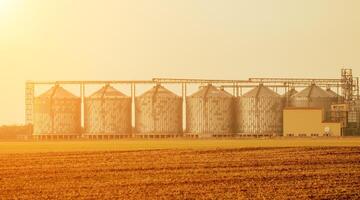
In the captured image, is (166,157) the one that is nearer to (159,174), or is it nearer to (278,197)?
(159,174)

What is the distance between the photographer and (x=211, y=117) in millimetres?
92562

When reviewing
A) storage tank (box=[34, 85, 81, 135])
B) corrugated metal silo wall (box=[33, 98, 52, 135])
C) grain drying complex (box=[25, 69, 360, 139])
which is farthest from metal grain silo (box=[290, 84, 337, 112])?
corrugated metal silo wall (box=[33, 98, 52, 135])

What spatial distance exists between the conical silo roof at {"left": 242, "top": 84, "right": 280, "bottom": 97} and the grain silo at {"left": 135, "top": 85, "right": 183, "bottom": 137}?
28.5ft

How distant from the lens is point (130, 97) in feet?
312

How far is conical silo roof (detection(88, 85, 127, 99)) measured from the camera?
310 ft

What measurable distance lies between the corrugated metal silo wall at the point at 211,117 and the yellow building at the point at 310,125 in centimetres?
769

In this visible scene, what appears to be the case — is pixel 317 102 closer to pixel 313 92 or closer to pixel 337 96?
pixel 313 92

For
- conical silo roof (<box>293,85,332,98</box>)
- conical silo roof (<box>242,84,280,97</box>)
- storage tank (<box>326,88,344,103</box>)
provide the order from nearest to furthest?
conical silo roof (<box>242,84,280,97</box>)
conical silo roof (<box>293,85,332,98</box>)
storage tank (<box>326,88,344,103</box>)

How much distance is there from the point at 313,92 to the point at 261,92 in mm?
6495

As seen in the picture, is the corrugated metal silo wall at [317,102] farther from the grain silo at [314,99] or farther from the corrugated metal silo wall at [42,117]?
the corrugated metal silo wall at [42,117]

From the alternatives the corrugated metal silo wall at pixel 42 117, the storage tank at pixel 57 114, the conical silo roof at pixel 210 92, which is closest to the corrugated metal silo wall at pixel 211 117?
the conical silo roof at pixel 210 92

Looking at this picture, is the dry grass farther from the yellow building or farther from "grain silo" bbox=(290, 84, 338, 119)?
"grain silo" bbox=(290, 84, 338, 119)

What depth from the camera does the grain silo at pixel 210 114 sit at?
9238 centimetres

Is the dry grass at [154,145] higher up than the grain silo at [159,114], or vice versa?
the grain silo at [159,114]
